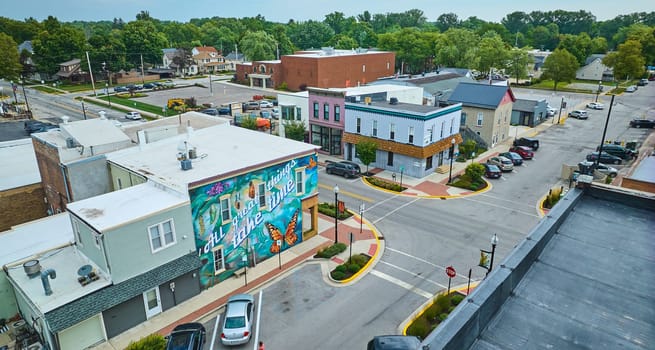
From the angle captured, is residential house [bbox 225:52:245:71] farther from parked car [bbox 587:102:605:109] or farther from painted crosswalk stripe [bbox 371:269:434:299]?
painted crosswalk stripe [bbox 371:269:434:299]

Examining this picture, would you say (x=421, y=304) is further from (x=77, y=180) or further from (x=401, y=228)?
(x=77, y=180)

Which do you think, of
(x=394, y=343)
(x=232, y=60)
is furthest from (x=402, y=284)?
(x=232, y=60)

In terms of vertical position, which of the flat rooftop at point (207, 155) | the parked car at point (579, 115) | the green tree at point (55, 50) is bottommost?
the parked car at point (579, 115)

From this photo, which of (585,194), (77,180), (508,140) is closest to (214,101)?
(508,140)

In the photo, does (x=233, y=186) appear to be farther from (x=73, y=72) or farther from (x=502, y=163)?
(x=73, y=72)

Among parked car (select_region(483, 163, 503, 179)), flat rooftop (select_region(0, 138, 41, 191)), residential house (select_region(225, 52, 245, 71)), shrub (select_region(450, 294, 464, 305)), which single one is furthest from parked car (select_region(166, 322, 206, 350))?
residential house (select_region(225, 52, 245, 71))

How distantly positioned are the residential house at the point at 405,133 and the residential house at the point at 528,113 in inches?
982

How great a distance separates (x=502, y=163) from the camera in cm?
4312

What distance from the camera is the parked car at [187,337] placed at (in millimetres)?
17828

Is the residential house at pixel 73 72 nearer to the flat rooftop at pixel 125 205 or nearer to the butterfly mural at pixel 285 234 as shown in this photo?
the flat rooftop at pixel 125 205

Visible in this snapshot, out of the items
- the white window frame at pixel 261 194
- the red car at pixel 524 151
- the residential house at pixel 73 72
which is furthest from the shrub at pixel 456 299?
the residential house at pixel 73 72

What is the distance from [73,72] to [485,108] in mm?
102714

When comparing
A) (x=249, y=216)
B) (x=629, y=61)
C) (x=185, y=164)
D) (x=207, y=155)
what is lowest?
(x=249, y=216)

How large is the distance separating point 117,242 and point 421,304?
50.7ft
